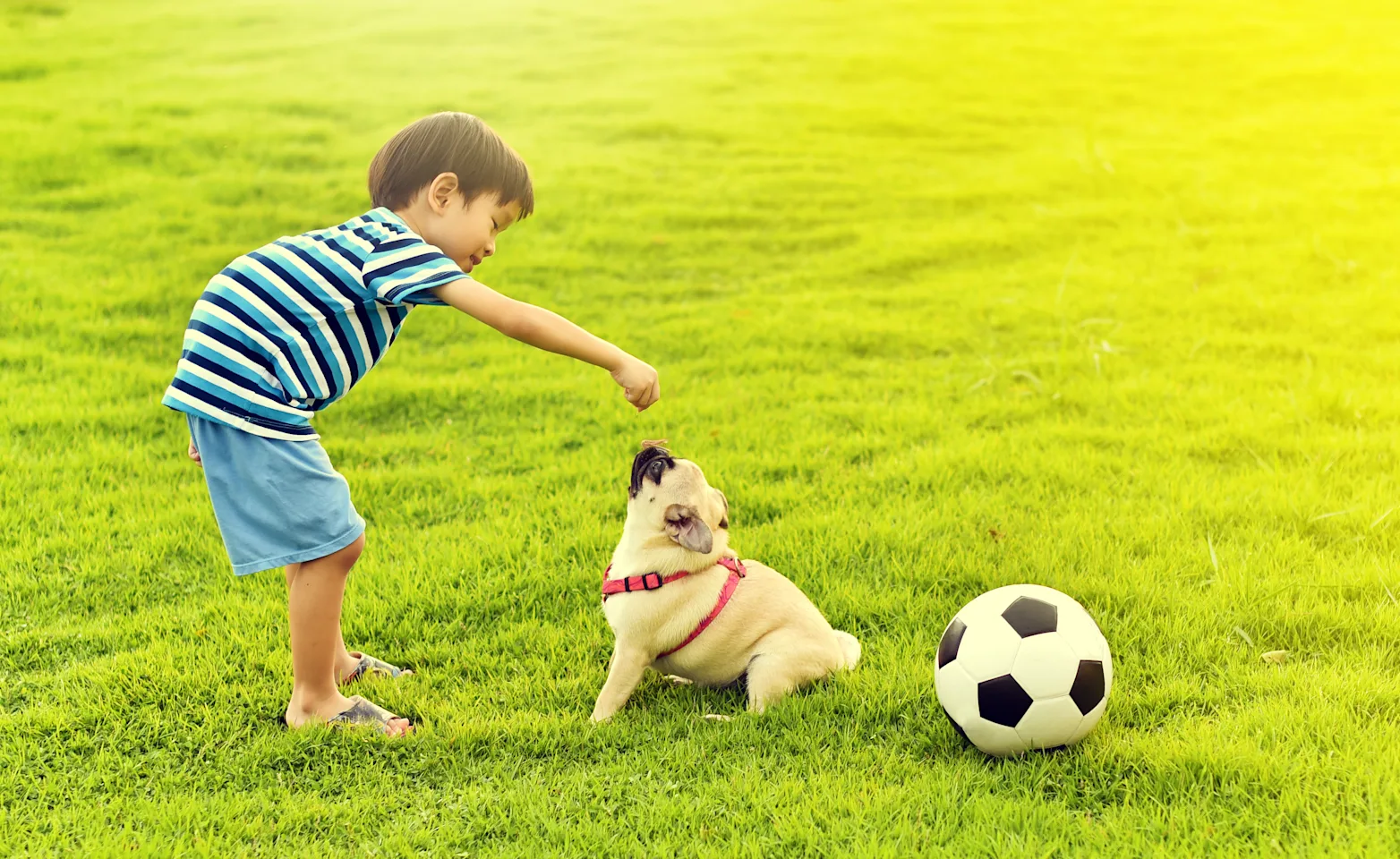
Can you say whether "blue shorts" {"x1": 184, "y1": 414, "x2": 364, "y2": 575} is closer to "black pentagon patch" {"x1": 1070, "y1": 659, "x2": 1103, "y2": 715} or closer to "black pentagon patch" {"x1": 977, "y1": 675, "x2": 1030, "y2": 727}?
"black pentagon patch" {"x1": 977, "y1": 675, "x2": 1030, "y2": 727}

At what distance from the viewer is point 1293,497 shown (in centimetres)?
568

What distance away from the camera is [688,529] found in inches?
150

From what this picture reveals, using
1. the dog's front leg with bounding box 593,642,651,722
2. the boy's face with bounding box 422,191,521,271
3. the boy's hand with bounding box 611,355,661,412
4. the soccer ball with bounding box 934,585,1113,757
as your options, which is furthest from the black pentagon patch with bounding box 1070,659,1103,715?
the boy's face with bounding box 422,191,521,271

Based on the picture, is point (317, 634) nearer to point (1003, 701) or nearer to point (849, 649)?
point (849, 649)

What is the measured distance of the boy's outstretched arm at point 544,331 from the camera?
3.39 meters

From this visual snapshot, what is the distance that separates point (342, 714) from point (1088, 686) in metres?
2.80

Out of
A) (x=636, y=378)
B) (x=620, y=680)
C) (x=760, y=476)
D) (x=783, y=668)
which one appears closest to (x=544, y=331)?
(x=636, y=378)

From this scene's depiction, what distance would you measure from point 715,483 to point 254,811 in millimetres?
3238

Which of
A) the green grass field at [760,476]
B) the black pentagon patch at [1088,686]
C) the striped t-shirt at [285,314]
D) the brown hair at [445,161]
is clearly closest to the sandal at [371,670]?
the green grass field at [760,476]

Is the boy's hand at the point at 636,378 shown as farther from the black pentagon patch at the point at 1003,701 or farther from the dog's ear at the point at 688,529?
the black pentagon patch at the point at 1003,701

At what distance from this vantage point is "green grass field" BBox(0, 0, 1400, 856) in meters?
3.50

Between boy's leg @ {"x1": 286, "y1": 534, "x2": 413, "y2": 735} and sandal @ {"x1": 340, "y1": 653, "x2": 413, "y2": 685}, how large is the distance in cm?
30

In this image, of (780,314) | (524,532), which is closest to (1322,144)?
(780,314)

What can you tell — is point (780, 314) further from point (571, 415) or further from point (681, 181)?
point (681, 181)
